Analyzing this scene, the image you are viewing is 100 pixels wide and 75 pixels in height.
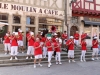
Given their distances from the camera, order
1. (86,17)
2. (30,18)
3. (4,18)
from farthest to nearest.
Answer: (86,17)
(30,18)
(4,18)

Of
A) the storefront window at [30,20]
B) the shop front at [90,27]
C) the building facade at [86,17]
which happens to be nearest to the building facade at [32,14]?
the storefront window at [30,20]

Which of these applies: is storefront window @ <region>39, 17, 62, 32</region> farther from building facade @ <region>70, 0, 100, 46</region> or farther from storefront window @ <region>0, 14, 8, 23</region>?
storefront window @ <region>0, 14, 8, 23</region>

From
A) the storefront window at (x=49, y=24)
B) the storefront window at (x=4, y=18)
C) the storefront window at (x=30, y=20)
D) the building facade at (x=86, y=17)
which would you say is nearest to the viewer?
the storefront window at (x=4, y=18)

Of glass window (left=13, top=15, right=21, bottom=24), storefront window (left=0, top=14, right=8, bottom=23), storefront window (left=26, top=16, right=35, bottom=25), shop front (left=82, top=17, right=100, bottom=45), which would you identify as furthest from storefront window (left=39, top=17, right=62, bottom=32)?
shop front (left=82, top=17, right=100, bottom=45)

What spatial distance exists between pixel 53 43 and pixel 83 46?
8.94 feet

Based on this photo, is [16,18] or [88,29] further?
[88,29]

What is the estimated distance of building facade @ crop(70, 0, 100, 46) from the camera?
68.3ft

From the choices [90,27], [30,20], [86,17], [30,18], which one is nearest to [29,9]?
[30,18]

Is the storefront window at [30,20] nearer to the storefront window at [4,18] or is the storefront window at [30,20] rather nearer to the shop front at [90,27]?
the storefront window at [4,18]

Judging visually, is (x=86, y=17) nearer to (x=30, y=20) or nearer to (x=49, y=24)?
(x=49, y=24)

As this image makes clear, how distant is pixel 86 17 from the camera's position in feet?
71.2

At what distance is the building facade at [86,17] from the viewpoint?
2081 centimetres

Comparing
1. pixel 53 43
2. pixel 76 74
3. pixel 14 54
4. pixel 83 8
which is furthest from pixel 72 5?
pixel 76 74

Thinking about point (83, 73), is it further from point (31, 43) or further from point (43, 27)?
point (43, 27)
